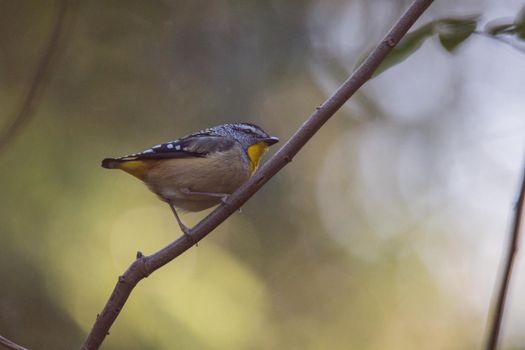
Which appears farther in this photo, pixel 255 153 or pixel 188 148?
pixel 255 153

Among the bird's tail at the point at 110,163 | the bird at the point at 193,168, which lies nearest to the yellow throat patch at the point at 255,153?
the bird at the point at 193,168

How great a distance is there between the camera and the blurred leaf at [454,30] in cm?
215

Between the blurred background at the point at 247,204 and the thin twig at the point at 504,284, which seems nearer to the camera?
the thin twig at the point at 504,284

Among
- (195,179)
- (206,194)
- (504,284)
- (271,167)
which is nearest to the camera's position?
(504,284)

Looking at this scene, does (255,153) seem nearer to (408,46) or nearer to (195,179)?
(195,179)

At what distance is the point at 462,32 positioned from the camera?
2.16 metres

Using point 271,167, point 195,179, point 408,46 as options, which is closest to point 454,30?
point 408,46

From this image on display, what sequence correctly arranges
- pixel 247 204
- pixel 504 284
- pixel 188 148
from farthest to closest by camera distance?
pixel 247 204 < pixel 188 148 < pixel 504 284

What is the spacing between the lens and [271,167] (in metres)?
2.61

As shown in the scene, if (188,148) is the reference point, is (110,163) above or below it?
above

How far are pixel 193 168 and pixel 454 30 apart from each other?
2.39 metres

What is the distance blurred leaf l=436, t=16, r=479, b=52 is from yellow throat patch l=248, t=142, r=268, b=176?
2.40 meters

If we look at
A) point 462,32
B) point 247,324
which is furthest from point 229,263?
point 462,32

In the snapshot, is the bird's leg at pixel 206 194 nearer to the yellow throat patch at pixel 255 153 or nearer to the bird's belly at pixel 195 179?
the bird's belly at pixel 195 179
